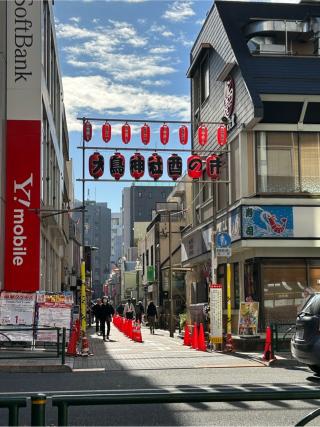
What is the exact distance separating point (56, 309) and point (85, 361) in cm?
289

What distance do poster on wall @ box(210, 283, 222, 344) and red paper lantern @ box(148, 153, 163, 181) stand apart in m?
4.91

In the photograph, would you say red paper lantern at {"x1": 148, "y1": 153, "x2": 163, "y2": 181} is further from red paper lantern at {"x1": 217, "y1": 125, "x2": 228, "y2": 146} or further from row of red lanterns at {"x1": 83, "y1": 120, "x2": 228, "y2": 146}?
red paper lantern at {"x1": 217, "y1": 125, "x2": 228, "y2": 146}

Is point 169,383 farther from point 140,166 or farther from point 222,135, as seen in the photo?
point 222,135

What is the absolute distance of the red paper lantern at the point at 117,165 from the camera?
21.8 m

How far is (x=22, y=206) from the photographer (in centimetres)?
2319

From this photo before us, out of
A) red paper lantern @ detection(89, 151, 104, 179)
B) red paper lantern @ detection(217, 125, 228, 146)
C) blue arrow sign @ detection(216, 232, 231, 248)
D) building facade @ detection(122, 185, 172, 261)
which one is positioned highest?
building facade @ detection(122, 185, 172, 261)

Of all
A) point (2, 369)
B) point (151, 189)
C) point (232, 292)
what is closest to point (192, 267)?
point (232, 292)

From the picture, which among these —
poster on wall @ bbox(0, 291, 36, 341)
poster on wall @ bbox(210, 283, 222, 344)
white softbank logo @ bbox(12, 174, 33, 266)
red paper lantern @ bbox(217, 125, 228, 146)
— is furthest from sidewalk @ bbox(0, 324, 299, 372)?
red paper lantern @ bbox(217, 125, 228, 146)

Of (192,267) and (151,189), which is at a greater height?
(151,189)

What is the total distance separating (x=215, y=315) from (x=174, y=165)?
612 centimetres

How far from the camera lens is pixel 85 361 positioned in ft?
54.3

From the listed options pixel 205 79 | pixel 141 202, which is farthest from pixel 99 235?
pixel 205 79

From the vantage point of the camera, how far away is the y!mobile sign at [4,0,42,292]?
2311cm

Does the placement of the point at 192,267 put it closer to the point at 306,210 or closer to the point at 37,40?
the point at 306,210
